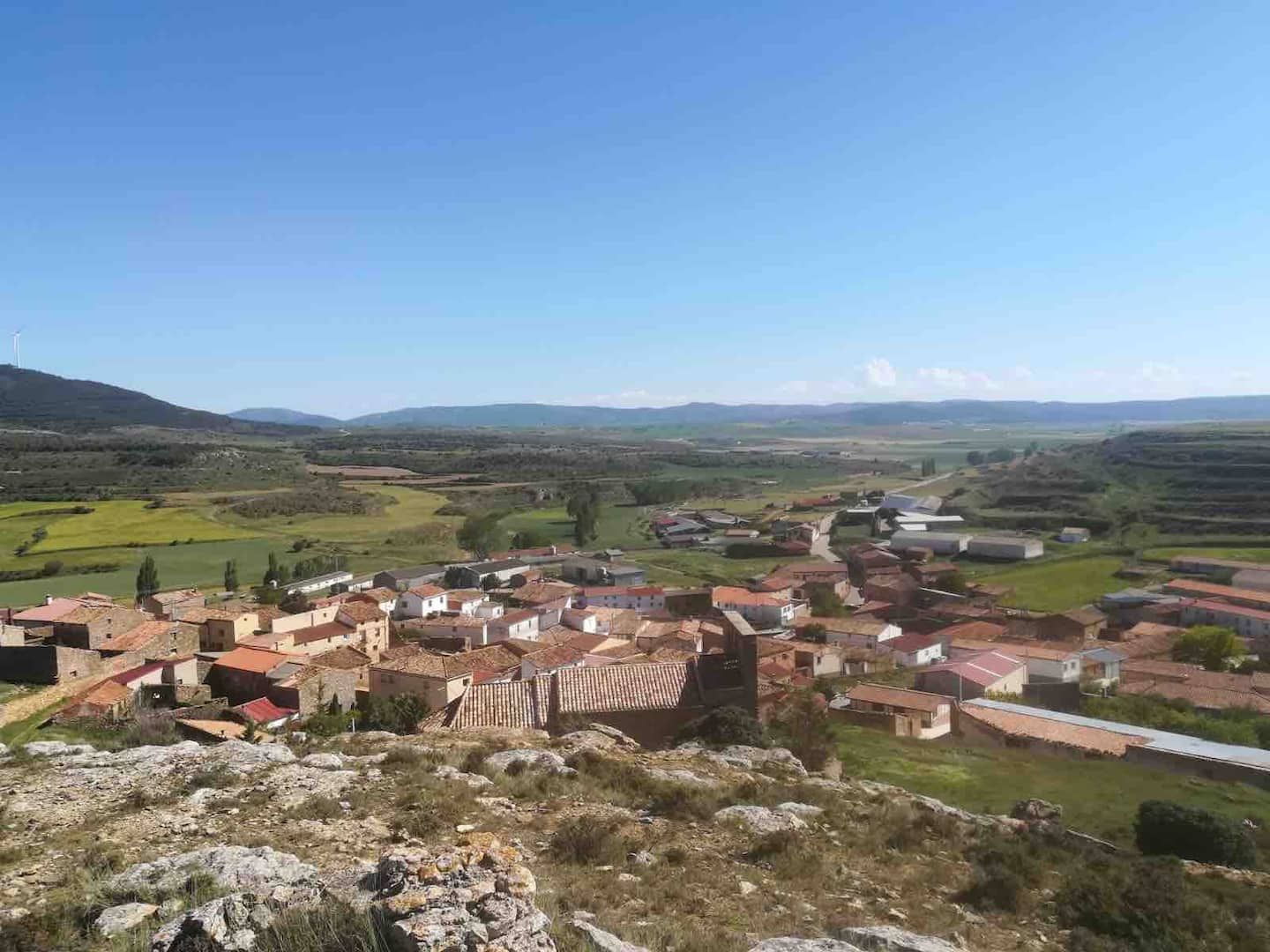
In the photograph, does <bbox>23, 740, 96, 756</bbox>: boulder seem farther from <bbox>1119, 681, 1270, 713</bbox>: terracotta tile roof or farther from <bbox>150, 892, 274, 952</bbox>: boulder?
<bbox>1119, 681, 1270, 713</bbox>: terracotta tile roof

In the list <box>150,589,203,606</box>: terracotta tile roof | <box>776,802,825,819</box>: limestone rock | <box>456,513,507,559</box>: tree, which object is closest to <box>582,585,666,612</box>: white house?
<box>456,513,507,559</box>: tree

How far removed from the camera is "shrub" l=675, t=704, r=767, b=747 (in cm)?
1980

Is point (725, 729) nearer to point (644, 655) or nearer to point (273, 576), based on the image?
point (644, 655)

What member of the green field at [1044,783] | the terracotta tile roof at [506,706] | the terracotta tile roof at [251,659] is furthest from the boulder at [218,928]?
the terracotta tile roof at [251,659]

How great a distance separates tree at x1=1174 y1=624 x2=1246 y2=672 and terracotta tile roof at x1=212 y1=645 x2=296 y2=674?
40419mm

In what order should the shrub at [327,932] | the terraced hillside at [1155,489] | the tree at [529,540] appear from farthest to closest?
1. the terraced hillside at [1155,489]
2. the tree at [529,540]
3. the shrub at [327,932]

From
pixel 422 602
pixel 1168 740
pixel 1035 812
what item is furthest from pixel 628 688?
pixel 422 602

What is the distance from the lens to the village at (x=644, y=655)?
22516mm

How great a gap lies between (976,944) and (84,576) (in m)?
61.6

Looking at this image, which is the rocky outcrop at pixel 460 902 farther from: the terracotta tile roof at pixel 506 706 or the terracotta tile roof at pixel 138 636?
the terracotta tile roof at pixel 138 636

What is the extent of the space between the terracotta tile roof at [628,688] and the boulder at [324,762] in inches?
323

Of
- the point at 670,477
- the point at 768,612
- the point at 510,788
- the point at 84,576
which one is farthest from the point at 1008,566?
the point at 670,477

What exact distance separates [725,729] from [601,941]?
13.9 meters

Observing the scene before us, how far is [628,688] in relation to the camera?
21875 mm
